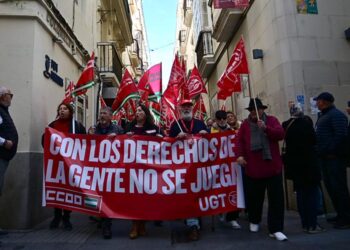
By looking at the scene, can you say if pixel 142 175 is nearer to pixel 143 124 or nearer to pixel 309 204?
pixel 143 124

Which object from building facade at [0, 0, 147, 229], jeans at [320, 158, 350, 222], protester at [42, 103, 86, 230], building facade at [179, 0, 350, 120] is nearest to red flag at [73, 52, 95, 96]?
building facade at [0, 0, 147, 229]

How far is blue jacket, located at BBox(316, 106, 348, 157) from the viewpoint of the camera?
5004 millimetres

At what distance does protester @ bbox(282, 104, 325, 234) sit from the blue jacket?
16.8 inches

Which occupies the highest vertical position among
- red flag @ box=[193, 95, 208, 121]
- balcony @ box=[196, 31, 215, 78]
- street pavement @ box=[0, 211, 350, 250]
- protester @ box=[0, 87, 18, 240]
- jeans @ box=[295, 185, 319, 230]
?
balcony @ box=[196, 31, 215, 78]

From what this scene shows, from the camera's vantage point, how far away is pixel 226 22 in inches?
410

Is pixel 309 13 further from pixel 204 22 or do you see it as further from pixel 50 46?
pixel 204 22

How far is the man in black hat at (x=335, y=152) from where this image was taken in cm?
501

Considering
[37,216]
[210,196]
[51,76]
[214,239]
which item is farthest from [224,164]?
[51,76]

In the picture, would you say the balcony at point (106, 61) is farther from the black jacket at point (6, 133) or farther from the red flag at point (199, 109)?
the black jacket at point (6, 133)

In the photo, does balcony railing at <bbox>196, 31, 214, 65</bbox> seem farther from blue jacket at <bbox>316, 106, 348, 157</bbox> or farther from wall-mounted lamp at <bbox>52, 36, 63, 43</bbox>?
blue jacket at <bbox>316, 106, 348, 157</bbox>

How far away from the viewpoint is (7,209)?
17.7 ft

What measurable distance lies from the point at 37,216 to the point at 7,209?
0.55m

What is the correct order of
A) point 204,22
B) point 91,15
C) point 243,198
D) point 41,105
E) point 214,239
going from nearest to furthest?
point 214,239, point 243,198, point 41,105, point 91,15, point 204,22

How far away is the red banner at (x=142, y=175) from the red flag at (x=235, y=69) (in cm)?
140
